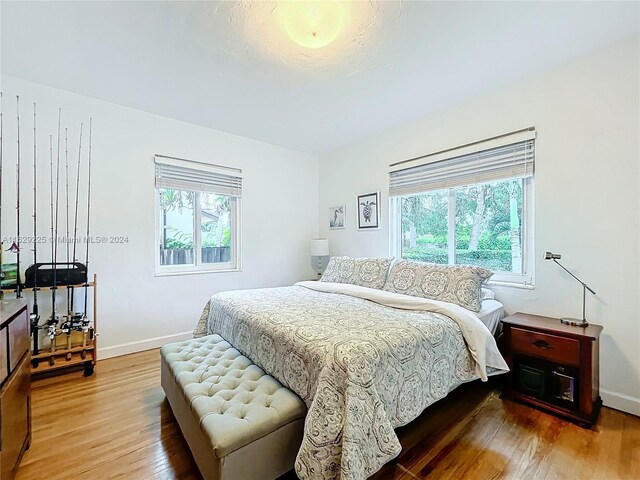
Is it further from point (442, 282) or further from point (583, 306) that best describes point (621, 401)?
point (442, 282)

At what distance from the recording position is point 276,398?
1372 millimetres

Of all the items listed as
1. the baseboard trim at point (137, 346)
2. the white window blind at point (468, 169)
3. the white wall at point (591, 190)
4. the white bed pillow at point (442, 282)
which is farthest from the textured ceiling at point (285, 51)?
the baseboard trim at point (137, 346)

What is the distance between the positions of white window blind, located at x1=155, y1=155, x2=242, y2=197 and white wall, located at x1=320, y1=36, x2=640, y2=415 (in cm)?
A: 274

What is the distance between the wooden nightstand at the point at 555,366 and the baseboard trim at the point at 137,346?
312 centimetres

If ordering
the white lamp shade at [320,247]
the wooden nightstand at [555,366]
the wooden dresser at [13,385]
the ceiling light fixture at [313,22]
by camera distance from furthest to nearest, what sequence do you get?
1. the white lamp shade at [320,247]
2. the wooden nightstand at [555,366]
3. the ceiling light fixture at [313,22]
4. the wooden dresser at [13,385]

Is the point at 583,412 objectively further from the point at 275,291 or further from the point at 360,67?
the point at 360,67

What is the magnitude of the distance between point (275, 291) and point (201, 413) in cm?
147

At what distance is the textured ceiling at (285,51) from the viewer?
1674 mm

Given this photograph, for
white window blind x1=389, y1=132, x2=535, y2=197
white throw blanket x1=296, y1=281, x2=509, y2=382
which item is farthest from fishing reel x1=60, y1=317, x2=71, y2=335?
white window blind x1=389, y1=132, x2=535, y2=197

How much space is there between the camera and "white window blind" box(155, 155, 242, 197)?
3.08 m

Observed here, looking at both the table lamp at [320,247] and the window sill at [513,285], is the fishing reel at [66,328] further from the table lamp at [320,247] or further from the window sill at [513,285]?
the window sill at [513,285]

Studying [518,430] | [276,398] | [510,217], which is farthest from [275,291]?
[510,217]

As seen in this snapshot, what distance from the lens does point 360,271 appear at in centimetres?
297

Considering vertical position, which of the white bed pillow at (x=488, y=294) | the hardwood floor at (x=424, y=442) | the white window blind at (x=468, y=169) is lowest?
the hardwood floor at (x=424, y=442)
